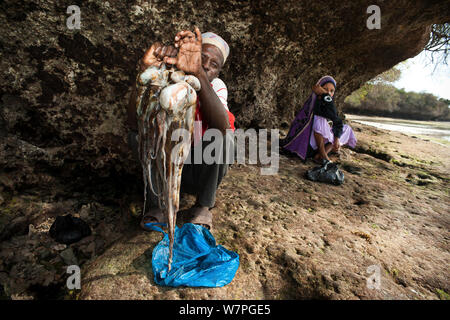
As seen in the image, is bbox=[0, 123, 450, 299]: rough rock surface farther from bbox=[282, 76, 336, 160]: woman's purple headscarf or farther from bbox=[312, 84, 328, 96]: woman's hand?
bbox=[312, 84, 328, 96]: woman's hand

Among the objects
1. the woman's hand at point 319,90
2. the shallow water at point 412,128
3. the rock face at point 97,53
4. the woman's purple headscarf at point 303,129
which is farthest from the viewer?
the shallow water at point 412,128

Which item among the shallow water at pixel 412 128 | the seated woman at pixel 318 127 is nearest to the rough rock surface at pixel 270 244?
the seated woman at pixel 318 127

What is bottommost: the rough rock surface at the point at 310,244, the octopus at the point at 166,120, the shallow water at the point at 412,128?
the rough rock surface at the point at 310,244

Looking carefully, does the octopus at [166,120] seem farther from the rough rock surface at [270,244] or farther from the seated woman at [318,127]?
the seated woman at [318,127]

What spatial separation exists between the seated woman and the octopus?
9.67ft

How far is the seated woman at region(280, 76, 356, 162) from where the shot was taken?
12.2ft

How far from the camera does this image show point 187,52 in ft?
4.44

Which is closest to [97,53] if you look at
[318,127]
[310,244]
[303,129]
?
[310,244]

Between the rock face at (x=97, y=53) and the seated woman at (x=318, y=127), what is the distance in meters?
0.98

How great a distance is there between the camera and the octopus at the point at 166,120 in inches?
51.9

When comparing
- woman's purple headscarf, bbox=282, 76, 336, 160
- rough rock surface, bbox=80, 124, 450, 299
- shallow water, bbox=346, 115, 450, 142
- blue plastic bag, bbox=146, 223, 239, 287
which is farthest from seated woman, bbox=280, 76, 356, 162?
shallow water, bbox=346, 115, 450, 142

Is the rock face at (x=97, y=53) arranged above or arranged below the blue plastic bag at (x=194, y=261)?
above
